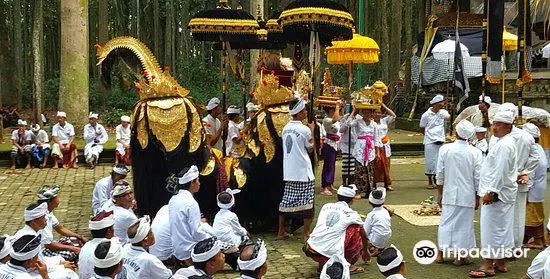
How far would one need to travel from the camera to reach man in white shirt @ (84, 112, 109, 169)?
1380cm

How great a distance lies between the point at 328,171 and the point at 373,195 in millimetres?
4196

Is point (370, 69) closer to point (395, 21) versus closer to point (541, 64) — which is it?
point (395, 21)

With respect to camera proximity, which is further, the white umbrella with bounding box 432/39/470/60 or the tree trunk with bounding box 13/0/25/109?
the tree trunk with bounding box 13/0/25/109

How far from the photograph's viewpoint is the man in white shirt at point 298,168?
7133 millimetres

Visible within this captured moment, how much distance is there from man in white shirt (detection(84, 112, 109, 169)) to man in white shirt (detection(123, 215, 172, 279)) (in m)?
9.88

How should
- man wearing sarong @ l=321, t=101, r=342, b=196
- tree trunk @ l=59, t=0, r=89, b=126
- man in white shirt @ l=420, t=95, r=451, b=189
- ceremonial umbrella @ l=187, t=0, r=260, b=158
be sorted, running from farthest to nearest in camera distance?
tree trunk @ l=59, t=0, r=89, b=126 → man in white shirt @ l=420, t=95, r=451, b=189 → man wearing sarong @ l=321, t=101, r=342, b=196 → ceremonial umbrella @ l=187, t=0, r=260, b=158

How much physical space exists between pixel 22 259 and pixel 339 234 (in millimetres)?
2830

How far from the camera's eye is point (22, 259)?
13.3 ft

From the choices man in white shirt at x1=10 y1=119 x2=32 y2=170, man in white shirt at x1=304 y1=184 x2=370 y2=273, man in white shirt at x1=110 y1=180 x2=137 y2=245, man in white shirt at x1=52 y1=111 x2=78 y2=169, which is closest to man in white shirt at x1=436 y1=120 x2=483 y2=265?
man in white shirt at x1=304 y1=184 x2=370 y2=273

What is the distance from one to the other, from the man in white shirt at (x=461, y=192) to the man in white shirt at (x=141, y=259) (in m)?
3.20

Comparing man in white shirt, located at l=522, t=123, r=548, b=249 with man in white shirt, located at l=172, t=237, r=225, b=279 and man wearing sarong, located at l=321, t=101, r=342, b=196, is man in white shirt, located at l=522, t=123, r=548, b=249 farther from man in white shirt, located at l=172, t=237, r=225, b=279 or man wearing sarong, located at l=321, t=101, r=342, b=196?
man in white shirt, located at l=172, t=237, r=225, b=279

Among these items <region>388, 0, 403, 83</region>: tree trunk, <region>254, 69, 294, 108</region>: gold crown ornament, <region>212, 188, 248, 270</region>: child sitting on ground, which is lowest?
<region>212, 188, 248, 270</region>: child sitting on ground

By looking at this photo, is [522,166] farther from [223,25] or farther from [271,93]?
[223,25]

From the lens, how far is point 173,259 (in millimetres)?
5859
